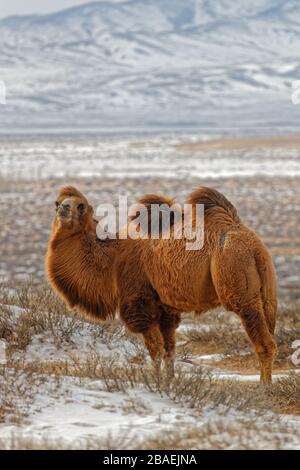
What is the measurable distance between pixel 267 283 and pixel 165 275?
0.80 m

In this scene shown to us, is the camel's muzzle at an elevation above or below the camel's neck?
above

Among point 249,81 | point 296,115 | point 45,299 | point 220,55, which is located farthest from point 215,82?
point 45,299

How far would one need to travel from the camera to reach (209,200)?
8086mm

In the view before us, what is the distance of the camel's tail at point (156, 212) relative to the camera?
327 inches

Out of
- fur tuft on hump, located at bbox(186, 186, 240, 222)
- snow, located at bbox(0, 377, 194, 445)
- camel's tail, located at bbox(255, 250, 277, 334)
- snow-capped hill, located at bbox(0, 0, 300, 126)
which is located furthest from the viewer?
snow-capped hill, located at bbox(0, 0, 300, 126)

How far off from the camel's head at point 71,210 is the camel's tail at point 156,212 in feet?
1.25

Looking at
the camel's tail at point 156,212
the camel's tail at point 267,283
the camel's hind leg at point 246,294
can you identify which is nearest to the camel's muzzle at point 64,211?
the camel's tail at point 156,212

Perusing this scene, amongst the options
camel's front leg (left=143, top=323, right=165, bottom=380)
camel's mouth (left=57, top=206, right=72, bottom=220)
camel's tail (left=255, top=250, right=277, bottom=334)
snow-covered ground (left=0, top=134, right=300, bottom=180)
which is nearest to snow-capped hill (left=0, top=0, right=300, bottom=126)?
snow-covered ground (left=0, top=134, right=300, bottom=180)

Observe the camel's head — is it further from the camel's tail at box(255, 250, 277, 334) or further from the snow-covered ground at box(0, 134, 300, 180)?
the snow-covered ground at box(0, 134, 300, 180)

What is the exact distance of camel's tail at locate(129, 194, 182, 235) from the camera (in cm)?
830

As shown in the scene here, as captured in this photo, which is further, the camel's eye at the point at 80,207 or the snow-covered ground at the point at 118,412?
the camel's eye at the point at 80,207

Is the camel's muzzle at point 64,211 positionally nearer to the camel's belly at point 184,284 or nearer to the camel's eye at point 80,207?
the camel's eye at point 80,207

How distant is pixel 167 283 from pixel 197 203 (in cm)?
66

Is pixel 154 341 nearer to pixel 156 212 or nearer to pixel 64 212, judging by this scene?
pixel 156 212
